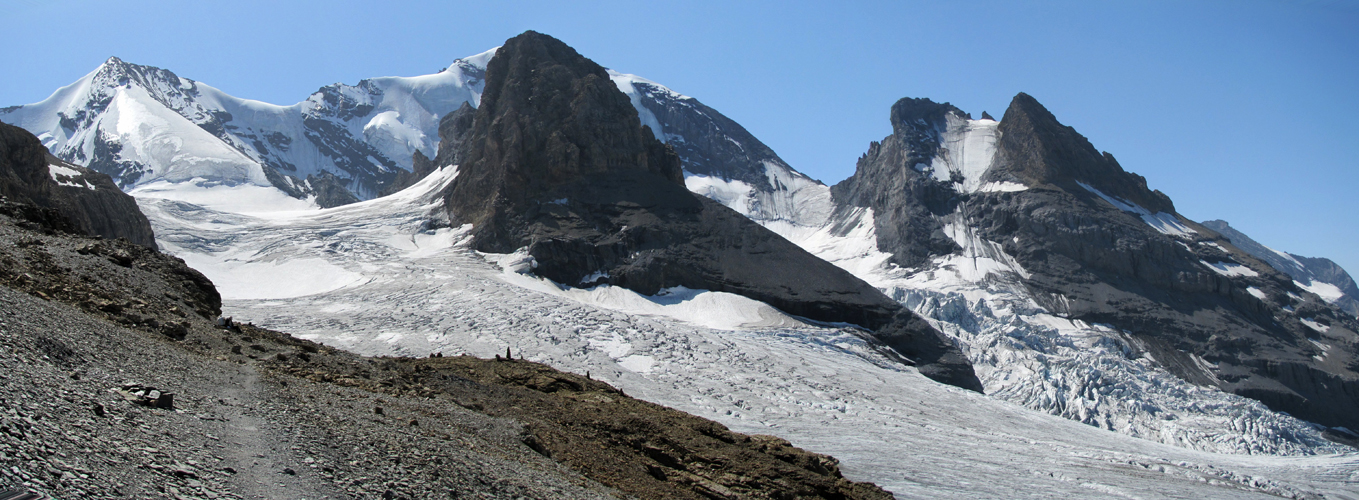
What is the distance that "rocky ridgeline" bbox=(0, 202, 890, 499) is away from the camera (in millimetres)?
10508

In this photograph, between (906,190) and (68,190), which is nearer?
(68,190)

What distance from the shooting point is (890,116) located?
142 m

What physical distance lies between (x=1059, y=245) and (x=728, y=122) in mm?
96581

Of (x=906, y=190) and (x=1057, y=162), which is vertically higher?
(x=1057, y=162)

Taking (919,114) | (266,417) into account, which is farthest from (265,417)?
(919,114)

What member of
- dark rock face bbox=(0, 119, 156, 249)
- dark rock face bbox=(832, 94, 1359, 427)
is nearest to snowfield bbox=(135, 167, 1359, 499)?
dark rock face bbox=(832, 94, 1359, 427)

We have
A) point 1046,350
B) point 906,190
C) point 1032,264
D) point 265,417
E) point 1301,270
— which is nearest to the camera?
point 265,417

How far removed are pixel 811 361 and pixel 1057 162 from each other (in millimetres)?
73786

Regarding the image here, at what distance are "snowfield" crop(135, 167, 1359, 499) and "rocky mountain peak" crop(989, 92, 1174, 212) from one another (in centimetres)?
2933

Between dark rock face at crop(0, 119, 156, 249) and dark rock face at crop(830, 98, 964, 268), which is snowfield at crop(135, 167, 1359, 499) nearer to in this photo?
dark rock face at crop(0, 119, 156, 249)

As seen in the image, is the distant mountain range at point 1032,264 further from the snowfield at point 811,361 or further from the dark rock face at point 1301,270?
the dark rock face at point 1301,270

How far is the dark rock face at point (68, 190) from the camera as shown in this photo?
44781mm

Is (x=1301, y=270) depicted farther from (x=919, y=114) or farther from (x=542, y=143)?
(x=542, y=143)

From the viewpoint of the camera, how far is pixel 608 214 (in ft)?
275
